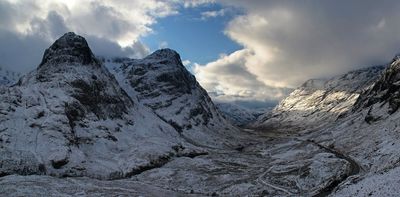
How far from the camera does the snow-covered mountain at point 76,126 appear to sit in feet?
306

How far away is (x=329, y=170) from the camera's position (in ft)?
279

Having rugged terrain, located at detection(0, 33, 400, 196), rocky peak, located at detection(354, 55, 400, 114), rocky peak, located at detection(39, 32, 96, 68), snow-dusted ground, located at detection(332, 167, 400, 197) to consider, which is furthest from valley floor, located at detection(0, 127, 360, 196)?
rocky peak, located at detection(39, 32, 96, 68)

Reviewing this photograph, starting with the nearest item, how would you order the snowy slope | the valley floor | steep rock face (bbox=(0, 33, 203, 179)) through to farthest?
the snowy slope
the valley floor
steep rock face (bbox=(0, 33, 203, 179))

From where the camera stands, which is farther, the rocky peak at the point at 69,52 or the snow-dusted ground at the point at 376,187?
the rocky peak at the point at 69,52

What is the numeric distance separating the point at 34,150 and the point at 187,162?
36.0 meters

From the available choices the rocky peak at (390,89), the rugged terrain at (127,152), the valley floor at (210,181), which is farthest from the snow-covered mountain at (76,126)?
the rocky peak at (390,89)

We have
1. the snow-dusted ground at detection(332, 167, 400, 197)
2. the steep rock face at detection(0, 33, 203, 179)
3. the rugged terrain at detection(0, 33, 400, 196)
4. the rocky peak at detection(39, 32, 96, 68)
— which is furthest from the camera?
the rocky peak at detection(39, 32, 96, 68)

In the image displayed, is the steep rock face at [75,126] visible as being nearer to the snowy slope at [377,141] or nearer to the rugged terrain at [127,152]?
the rugged terrain at [127,152]

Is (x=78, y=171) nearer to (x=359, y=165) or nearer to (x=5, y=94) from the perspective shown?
(x=5, y=94)

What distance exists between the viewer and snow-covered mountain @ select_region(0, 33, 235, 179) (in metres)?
93.1

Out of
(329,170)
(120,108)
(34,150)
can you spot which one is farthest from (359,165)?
(120,108)

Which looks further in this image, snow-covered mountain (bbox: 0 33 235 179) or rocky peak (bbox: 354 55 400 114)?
rocky peak (bbox: 354 55 400 114)

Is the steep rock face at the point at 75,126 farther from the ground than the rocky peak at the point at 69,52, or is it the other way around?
the rocky peak at the point at 69,52

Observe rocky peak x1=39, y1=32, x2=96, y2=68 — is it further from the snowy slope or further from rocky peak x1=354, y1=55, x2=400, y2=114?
rocky peak x1=354, y1=55, x2=400, y2=114
